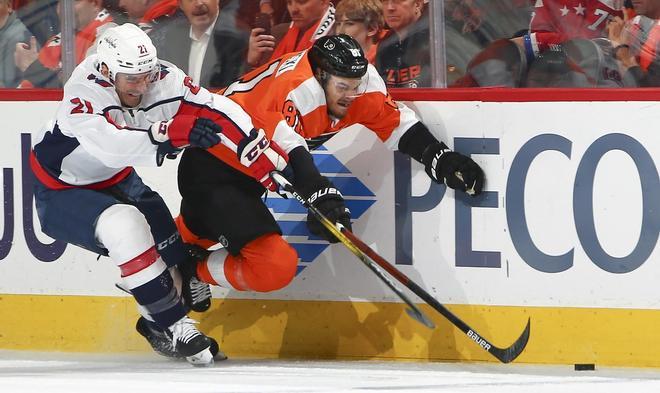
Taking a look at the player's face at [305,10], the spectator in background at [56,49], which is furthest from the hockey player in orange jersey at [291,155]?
the spectator in background at [56,49]

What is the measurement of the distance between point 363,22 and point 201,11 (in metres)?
0.67

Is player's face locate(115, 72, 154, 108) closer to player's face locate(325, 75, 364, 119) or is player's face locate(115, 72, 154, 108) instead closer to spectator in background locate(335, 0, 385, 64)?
player's face locate(325, 75, 364, 119)

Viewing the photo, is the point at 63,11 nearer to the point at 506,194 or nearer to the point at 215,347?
the point at 215,347

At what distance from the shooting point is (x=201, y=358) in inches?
194

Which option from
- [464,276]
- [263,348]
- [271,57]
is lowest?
[263,348]

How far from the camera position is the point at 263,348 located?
527cm

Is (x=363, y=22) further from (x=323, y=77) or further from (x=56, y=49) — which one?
(x=56, y=49)

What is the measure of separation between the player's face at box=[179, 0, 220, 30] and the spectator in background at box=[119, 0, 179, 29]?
2.1 inches

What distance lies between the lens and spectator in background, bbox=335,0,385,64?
5066 mm

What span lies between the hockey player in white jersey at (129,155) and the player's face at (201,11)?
47 centimetres

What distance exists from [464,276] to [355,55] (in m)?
0.94

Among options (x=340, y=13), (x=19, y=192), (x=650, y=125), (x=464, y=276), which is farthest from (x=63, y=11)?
(x=650, y=125)

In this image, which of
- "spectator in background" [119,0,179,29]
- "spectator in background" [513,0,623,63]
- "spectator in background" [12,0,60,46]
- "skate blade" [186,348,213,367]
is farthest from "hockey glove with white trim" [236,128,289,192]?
"spectator in background" [12,0,60,46]

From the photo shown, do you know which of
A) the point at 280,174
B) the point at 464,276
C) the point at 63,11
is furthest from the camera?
the point at 63,11
